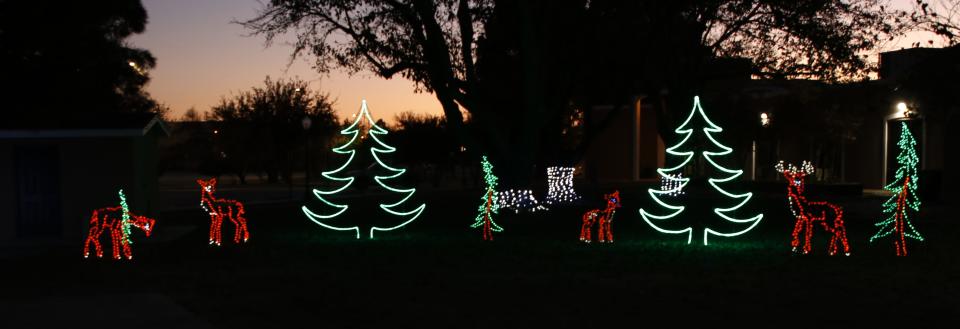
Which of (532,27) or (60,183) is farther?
(532,27)

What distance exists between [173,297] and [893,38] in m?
14.8

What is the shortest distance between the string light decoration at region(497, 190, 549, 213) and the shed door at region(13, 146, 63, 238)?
9.79 m

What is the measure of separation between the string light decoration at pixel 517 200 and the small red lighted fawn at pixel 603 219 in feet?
19.7

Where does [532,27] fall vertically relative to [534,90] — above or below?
above

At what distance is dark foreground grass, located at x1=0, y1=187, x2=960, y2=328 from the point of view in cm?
897

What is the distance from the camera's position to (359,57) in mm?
24094

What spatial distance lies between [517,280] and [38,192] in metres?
10.2

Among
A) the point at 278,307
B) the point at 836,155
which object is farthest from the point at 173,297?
the point at 836,155

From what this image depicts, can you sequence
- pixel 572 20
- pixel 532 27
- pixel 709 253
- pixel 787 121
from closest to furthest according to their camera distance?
pixel 709 253 → pixel 532 27 → pixel 572 20 → pixel 787 121

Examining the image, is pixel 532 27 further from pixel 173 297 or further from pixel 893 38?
pixel 173 297

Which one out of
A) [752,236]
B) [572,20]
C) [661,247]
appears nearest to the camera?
[661,247]

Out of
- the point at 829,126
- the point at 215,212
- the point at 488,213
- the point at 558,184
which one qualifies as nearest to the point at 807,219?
the point at 488,213

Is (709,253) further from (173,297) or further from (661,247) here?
(173,297)

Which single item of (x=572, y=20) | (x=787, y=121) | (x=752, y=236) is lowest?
(x=752, y=236)
